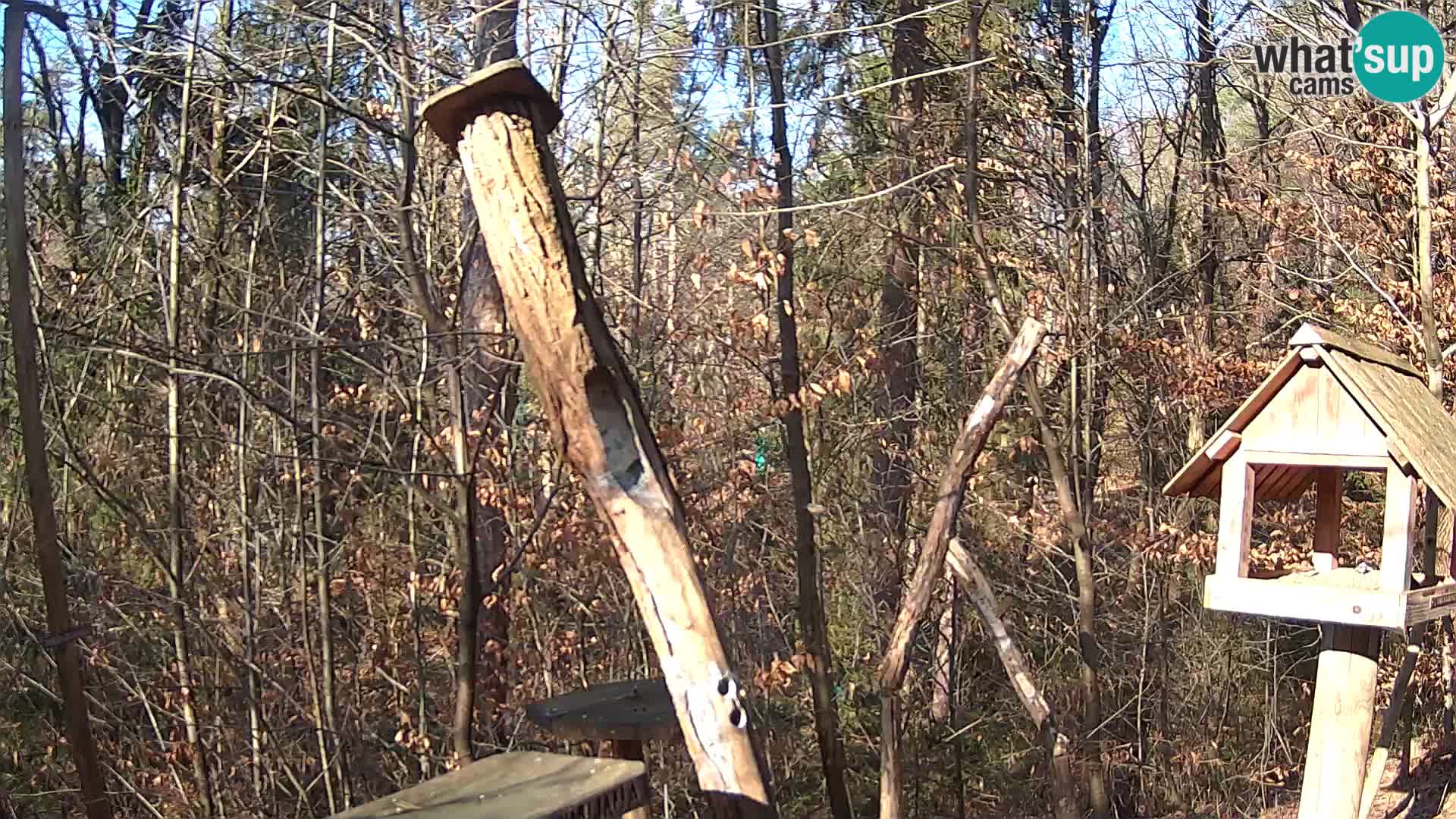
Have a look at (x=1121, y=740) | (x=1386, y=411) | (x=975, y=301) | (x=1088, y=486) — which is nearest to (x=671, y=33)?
(x=1386, y=411)

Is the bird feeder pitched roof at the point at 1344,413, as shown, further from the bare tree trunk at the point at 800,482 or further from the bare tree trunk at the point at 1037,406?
the bare tree trunk at the point at 1037,406

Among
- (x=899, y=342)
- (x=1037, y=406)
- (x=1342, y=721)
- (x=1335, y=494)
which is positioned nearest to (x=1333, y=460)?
(x=1335, y=494)

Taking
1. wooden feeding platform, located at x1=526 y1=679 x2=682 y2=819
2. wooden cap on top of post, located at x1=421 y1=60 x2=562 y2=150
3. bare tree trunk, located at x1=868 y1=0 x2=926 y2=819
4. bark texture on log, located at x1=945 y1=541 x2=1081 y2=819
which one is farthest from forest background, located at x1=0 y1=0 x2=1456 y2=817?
bark texture on log, located at x1=945 y1=541 x2=1081 y2=819

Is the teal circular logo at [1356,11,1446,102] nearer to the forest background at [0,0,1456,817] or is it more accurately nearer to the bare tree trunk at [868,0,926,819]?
the forest background at [0,0,1456,817]

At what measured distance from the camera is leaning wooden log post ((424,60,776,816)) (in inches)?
120

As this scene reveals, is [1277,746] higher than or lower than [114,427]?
lower

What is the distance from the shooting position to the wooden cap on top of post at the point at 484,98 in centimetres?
310

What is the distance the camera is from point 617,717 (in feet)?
12.3

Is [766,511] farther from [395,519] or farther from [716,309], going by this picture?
[395,519]

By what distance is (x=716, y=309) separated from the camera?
752 cm

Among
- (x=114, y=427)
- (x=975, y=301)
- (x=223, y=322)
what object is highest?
(x=975, y=301)

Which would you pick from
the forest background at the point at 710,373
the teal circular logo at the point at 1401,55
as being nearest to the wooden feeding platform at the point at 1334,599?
the forest background at the point at 710,373

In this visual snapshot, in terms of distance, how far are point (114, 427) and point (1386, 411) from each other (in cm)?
536

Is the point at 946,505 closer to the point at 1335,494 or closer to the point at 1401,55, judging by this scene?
the point at 1335,494
